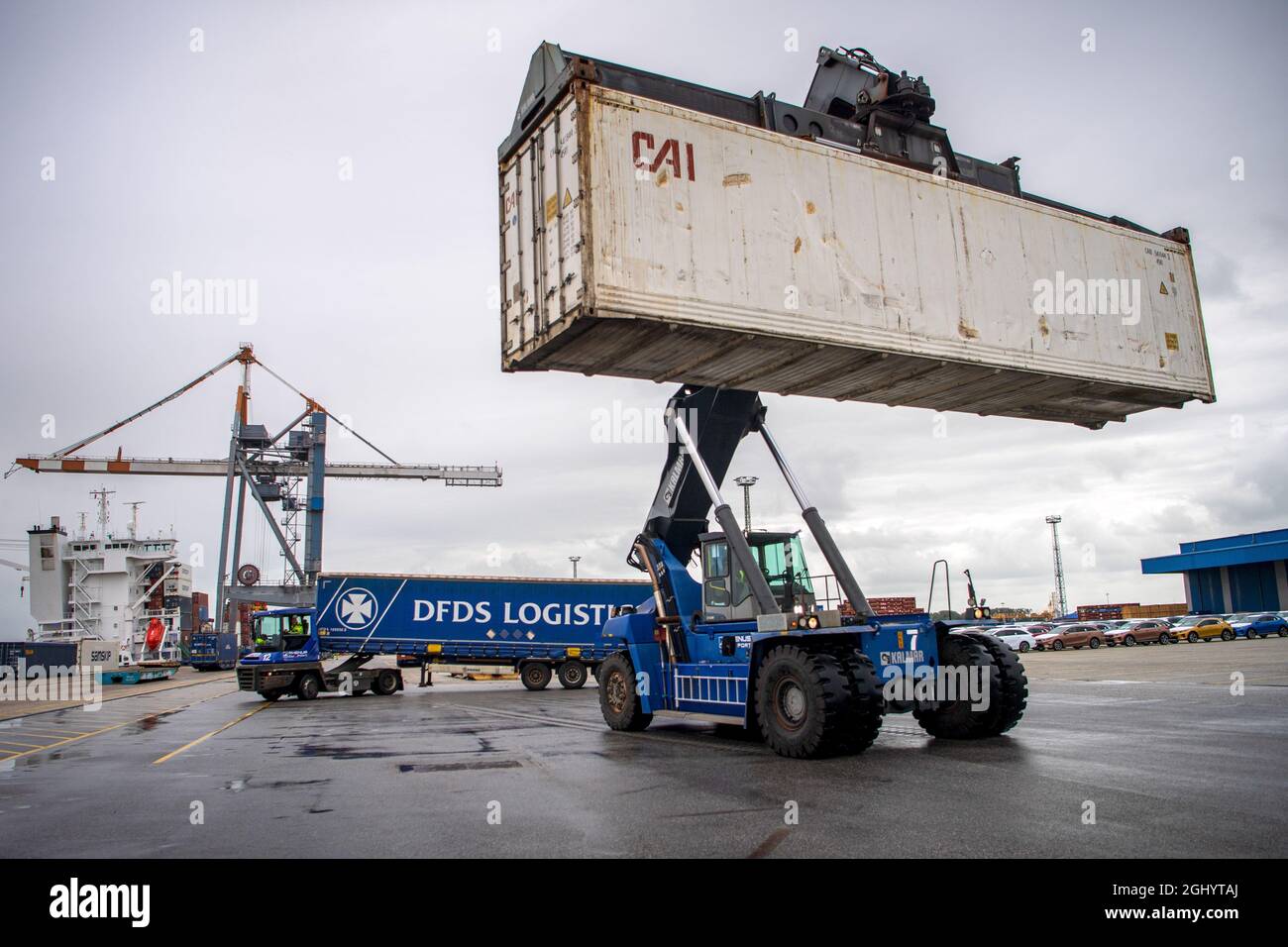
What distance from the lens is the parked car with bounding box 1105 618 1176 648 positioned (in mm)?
47562

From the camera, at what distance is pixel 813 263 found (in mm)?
10742

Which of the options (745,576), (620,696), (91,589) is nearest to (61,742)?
(620,696)

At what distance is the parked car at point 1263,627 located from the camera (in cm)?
Result: 4634

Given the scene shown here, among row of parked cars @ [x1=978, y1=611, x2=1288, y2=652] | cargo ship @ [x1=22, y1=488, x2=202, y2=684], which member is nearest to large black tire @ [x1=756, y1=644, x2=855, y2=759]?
row of parked cars @ [x1=978, y1=611, x2=1288, y2=652]

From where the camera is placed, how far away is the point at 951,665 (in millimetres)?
10836

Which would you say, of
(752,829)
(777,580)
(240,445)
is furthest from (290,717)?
(240,445)

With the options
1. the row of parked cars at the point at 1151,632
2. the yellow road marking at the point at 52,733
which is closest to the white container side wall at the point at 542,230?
the yellow road marking at the point at 52,733

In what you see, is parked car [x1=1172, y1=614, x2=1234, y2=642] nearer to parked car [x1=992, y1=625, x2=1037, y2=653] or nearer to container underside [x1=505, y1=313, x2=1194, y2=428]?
parked car [x1=992, y1=625, x2=1037, y2=653]

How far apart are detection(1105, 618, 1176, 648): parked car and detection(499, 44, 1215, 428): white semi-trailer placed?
39747mm

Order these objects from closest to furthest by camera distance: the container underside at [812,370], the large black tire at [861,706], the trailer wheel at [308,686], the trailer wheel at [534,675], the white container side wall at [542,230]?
the large black tire at [861,706] → the white container side wall at [542,230] → the container underside at [812,370] → the trailer wheel at [308,686] → the trailer wheel at [534,675]

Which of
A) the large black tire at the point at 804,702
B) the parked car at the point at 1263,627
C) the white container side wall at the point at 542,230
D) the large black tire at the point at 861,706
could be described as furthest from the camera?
the parked car at the point at 1263,627

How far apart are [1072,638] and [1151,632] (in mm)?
4315

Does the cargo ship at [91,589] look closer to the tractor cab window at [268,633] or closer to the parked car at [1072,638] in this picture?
the tractor cab window at [268,633]
